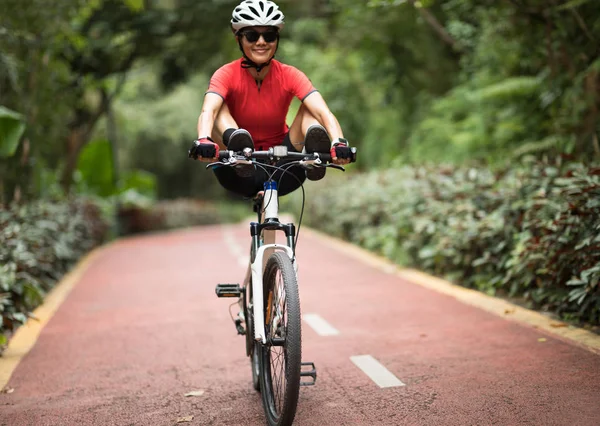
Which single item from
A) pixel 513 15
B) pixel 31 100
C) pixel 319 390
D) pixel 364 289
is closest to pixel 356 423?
pixel 319 390

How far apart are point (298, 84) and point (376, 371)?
2.23m

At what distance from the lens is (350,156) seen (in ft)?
14.0

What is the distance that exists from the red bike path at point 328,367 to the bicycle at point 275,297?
1.06 ft

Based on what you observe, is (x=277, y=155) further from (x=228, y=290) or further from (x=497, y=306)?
(x=497, y=306)

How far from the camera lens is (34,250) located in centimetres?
989

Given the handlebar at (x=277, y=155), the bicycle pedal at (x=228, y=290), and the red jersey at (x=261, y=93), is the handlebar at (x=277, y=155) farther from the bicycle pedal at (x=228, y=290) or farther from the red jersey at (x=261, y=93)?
the bicycle pedal at (x=228, y=290)

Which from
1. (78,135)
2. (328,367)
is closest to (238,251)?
(78,135)

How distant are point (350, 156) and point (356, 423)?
1556 millimetres

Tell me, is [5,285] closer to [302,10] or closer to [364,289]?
[364,289]

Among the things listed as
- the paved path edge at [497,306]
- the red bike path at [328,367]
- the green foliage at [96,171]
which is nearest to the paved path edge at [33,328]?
the red bike path at [328,367]

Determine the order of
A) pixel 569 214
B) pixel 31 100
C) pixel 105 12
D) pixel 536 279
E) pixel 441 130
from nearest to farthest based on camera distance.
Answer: pixel 569 214 < pixel 536 279 < pixel 31 100 < pixel 441 130 < pixel 105 12

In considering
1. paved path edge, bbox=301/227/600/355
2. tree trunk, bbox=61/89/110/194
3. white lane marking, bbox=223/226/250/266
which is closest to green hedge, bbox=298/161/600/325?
paved path edge, bbox=301/227/600/355

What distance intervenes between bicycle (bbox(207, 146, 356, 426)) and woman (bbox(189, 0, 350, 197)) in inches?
7.2

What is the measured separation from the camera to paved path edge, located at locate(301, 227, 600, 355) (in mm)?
5996
